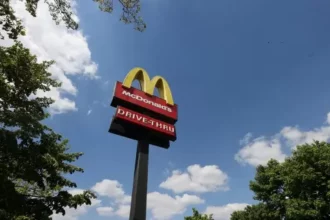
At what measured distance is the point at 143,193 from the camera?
15016 millimetres

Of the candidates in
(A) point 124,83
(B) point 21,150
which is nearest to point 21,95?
(B) point 21,150

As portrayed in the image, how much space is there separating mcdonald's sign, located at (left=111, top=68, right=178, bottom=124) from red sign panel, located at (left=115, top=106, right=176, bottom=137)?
2.05ft

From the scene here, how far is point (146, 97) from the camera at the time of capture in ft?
60.8

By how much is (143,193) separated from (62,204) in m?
4.68

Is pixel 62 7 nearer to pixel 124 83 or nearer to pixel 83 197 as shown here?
pixel 124 83

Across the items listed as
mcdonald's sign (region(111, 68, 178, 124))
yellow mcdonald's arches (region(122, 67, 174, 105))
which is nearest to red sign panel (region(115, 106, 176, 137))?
mcdonald's sign (region(111, 68, 178, 124))

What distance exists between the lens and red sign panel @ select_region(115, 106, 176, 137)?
16766 mm

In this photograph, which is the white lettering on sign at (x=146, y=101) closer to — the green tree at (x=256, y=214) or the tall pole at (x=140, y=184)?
the tall pole at (x=140, y=184)

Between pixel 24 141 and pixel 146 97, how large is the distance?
7.75 m

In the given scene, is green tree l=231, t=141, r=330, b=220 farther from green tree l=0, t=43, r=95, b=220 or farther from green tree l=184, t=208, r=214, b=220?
green tree l=0, t=43, r=95, b=220

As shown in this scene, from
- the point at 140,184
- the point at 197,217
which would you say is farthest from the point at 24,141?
the point at 197,217

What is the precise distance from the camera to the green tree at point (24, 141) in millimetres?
13523

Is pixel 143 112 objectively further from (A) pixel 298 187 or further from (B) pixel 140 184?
(A) pixel 298 187

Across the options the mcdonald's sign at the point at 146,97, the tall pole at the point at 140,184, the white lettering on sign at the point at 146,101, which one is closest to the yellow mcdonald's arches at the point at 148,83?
the mcdonald's sign at the point at 146,97
